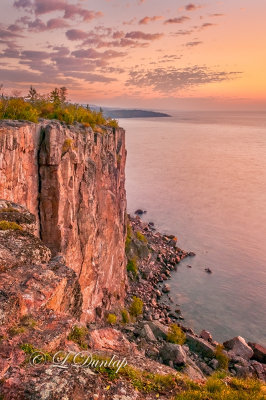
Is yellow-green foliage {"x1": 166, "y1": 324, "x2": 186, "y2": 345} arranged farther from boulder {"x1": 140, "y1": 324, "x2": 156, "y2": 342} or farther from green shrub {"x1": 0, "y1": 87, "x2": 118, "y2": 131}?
green shrub {"x1": 0, "y1": 87, "x2": 118, "y2": 131}

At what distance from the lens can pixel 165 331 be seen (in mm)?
37969

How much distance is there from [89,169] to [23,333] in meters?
21.7

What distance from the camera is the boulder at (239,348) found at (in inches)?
1545

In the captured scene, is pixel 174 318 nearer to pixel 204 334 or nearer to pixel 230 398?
pixel 204 334

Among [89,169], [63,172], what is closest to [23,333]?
[63,172]

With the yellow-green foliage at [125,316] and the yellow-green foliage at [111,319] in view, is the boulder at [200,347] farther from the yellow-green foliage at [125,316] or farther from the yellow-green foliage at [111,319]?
the yellow-green foliage at [111,319]

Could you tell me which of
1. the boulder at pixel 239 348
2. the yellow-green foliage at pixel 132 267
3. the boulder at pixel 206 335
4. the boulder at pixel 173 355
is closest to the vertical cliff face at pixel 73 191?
the boulder at pixel 173 355

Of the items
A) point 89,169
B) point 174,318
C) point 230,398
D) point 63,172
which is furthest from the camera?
point 174,318

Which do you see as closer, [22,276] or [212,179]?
[22,276]

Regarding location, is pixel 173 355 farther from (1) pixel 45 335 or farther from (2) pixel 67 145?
(1) pixel 45 335

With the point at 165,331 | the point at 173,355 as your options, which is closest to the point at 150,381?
the point at 173,355

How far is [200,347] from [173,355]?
11.1m

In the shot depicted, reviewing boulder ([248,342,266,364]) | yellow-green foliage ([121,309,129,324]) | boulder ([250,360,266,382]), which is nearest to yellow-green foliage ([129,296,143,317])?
yellow-green foliage ([121,309,129,324])

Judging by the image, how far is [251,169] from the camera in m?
135
